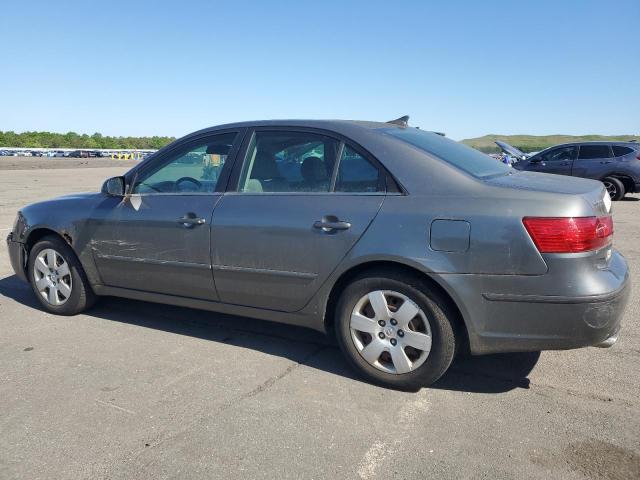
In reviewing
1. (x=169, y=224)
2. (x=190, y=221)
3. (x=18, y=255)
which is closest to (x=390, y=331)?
(x=190, y=221)

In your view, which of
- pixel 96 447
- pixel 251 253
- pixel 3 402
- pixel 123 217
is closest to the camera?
pixel 96 447

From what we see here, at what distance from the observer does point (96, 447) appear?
8.84 feet

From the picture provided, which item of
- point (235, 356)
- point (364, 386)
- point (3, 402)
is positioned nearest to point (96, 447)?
point (3, 402)

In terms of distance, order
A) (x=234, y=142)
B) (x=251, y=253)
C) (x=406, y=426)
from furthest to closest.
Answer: (x=234, y=142)
(x=251, y=253)
(x=406, y=426)

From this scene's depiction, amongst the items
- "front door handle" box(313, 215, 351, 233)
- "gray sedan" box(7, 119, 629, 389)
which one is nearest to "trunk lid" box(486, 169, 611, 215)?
"gray sedan" box(7, 119, 629, 389)

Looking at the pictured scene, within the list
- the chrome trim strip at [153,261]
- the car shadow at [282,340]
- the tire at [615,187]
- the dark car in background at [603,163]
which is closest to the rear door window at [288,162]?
the chrome trim strip at [153,261]

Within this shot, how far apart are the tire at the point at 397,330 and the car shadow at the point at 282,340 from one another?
209mm

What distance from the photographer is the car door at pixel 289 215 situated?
11.0 ft

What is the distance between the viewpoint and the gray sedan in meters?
2.89

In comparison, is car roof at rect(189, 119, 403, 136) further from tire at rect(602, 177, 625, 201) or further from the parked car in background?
the parked car in background

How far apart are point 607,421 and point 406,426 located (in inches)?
42.5

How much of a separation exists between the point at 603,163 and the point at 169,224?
44.7 ft

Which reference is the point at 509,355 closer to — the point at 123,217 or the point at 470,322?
the point at 470,322

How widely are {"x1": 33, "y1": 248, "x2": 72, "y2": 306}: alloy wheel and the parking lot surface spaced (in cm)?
45
